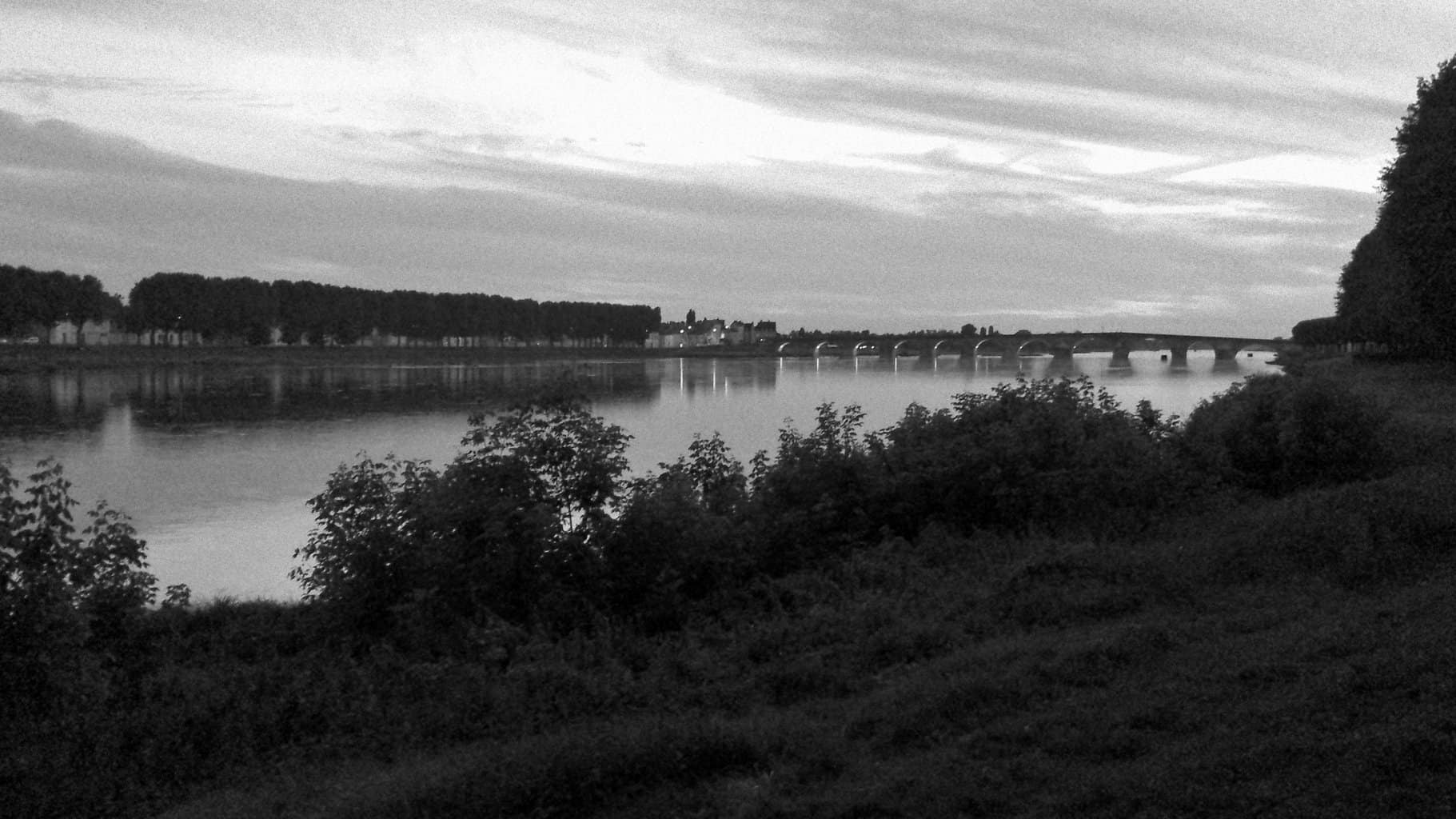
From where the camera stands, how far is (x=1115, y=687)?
26.7 ft

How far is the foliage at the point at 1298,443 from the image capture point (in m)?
19.4

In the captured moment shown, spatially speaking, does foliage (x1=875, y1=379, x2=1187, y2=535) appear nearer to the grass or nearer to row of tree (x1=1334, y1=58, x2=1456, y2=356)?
the grass

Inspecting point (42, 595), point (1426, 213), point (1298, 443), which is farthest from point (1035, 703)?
point (1426, 213)

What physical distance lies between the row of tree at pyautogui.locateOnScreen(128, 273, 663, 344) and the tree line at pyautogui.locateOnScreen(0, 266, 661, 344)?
108 mm

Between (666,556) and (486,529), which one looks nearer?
(486,529)

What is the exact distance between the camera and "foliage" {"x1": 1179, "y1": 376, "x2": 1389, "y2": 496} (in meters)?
19.4

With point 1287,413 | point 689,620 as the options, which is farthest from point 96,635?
point 1287,413

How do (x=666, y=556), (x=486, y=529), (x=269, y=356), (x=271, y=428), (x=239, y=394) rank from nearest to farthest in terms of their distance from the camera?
(x=486, y=529) < (x=666, y=556) < (x=271, y=428) < (x=239, y=394) < (x=269, y=356)

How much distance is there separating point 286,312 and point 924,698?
445 ft

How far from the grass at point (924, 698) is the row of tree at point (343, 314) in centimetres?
12028

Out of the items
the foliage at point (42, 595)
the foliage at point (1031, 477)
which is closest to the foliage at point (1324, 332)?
the foliage at point (1031, 477)

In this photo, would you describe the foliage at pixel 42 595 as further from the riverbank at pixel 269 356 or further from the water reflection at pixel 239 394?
the riverbank at pixel 269 356

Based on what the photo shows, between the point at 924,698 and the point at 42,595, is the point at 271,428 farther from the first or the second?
the point at 924,698

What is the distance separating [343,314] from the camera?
138500 mm
